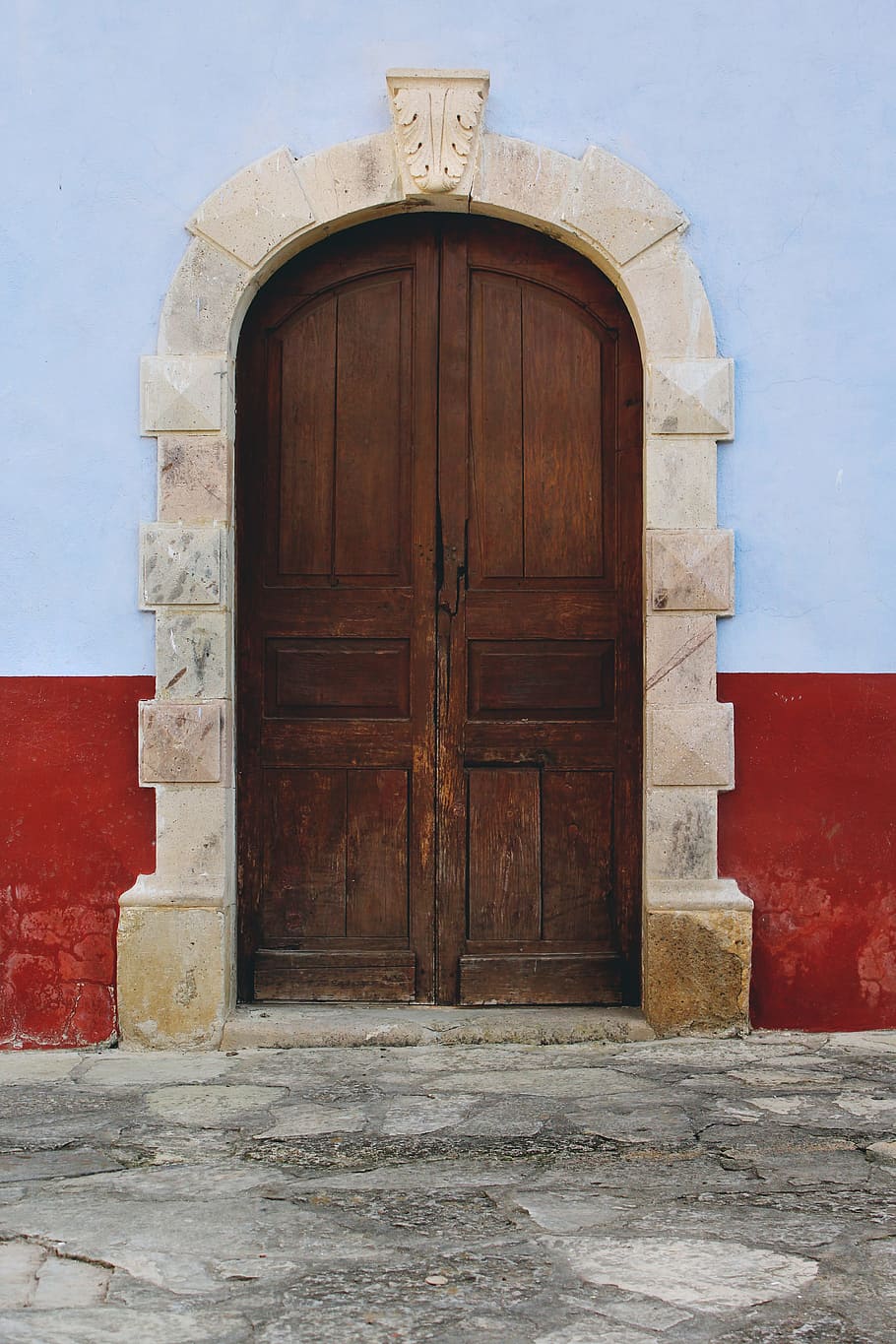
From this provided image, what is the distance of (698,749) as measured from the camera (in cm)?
→ 467

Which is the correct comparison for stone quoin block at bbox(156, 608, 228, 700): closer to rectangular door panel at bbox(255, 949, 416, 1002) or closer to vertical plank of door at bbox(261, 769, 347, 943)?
vertical plank of door at bbox(261, 769, 347, 943)

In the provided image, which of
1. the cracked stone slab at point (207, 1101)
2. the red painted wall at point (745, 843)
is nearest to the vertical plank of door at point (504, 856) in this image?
the red painted wall at point (745, 843)

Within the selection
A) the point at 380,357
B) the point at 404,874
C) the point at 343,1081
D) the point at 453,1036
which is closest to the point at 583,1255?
the point at 343,1081

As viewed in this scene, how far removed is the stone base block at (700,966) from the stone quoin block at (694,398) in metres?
1.60

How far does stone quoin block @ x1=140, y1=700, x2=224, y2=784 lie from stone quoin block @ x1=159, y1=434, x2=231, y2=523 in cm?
64

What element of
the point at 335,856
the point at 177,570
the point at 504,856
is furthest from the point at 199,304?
the point at 504,856

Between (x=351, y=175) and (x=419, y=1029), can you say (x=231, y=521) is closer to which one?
(x=351, y=175)

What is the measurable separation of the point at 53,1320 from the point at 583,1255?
1039 mm

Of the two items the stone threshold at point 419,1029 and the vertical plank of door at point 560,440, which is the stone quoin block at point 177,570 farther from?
the stone threshold at point 419,1029

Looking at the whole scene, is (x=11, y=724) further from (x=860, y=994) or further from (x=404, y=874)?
(x=860, y=994)

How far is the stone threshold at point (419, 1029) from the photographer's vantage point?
460cm

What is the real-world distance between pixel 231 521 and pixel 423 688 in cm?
88

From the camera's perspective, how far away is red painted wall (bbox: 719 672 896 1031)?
4707 mm

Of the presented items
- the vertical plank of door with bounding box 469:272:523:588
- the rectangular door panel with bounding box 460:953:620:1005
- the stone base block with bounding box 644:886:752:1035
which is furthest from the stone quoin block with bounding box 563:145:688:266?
the rectangular door panel with bounding box 460:953:620:1005
